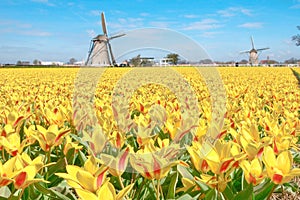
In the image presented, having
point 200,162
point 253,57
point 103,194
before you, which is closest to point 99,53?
point 253,57

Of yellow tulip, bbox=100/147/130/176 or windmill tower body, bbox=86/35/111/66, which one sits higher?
windmill tower body, bbox=86/35/111/66

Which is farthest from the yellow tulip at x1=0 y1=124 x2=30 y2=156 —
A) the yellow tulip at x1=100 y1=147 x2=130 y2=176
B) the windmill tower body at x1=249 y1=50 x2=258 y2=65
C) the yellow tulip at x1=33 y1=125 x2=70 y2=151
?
the windmill tower body at x1=249 y1=50 x2=258 y2=65

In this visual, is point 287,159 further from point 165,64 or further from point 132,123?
point 165,64

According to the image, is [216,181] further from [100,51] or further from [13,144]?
[100,51]

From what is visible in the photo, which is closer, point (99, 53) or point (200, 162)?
point (200, 162)

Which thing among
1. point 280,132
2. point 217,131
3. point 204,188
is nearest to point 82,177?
point 204,188

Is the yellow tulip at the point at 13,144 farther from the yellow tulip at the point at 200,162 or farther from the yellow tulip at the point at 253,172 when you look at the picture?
the yellow tulip at the point at 253,172

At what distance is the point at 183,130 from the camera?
1947mm

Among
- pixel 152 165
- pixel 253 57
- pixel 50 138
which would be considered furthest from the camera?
pixel 253 57

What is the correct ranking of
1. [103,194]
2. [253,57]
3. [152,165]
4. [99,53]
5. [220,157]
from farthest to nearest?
[253,57] < [99,53] < [220,157] < [152,165] < [103,194]

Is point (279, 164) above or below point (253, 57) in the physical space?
above

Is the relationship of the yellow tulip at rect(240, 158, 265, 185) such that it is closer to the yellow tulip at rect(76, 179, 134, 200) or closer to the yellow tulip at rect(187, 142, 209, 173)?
the yellow tulip at rect(187, 142, 209, 173)

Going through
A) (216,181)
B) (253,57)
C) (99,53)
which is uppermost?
(99,53)

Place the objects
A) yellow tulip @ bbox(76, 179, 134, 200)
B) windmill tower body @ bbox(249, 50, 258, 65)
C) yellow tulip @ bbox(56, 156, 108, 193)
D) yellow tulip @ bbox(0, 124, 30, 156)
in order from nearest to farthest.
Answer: yellow tulip @ bbox(76, 179, 134, 200)
yellow tulip @ bbox(56, 156, 108, 193)
yellow tulip @ bbox(0, 124, 30, 156)
windmill tower body @ bbox(249, 50, 258, 65)
